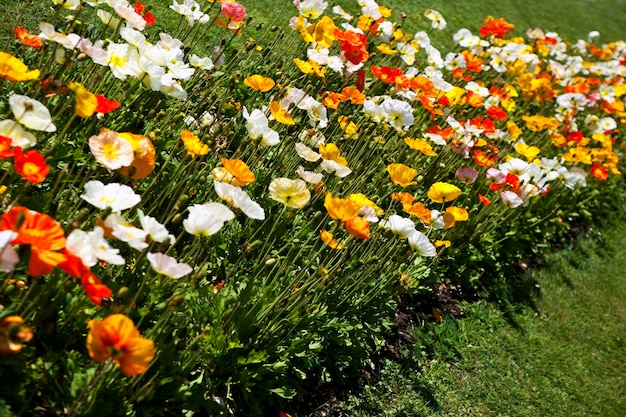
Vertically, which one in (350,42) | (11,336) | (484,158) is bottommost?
(11,336)

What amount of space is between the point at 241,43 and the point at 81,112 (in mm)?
3117

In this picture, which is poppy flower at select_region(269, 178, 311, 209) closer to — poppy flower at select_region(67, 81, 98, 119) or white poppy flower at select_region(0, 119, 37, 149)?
poppy flower at select_region(67, 81, 98, 119)

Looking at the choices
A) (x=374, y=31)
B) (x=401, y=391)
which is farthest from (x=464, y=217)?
(x=374, y=31)

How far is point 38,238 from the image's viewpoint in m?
1.45

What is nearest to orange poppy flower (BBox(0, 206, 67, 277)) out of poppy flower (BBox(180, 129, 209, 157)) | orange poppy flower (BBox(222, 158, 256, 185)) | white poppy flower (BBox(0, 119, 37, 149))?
white poppy flower (BBox(0, 119, 37, 149))

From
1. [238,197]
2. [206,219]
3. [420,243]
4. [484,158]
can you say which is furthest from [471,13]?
[206,219]

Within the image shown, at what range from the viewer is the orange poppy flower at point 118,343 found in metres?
1.47

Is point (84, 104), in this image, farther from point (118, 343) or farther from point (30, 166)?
point (118, 343)

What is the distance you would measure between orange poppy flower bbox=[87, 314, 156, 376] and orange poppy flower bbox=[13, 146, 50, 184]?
54 cm

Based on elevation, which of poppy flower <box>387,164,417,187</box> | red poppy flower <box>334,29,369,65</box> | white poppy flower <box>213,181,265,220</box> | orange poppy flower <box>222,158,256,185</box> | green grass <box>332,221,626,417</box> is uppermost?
red poppy flower <box>334,29,369,65</box>

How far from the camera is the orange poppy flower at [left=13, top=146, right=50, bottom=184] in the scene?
5.64ft

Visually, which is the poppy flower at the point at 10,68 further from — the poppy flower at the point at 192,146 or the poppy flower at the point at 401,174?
the poppy flower at the point at 401,174

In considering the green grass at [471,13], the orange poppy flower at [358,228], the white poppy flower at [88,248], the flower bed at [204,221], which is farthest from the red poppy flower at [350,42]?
the white poppy flower at [88,248]

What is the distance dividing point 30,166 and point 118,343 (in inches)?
25.5
